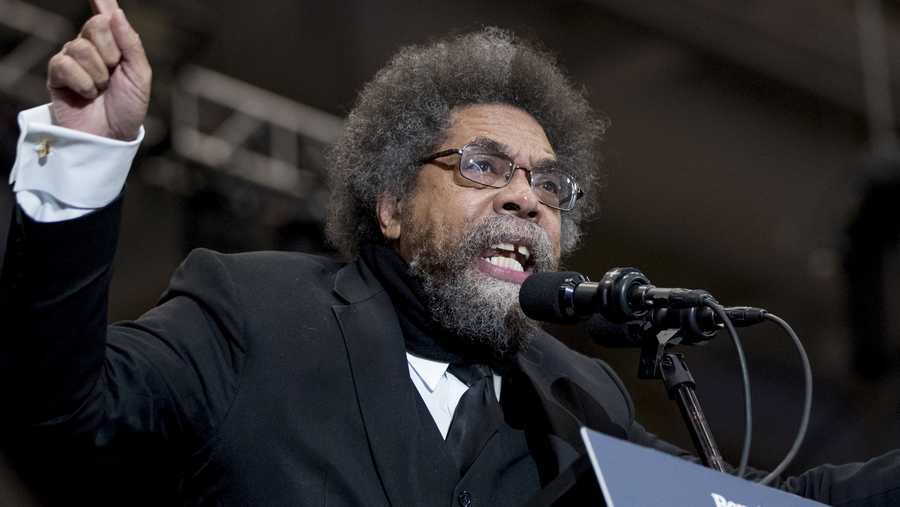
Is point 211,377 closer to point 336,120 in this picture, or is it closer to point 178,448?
point 178,448

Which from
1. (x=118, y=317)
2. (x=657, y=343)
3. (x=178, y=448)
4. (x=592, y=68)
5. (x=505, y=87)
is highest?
(x=592, y=68)

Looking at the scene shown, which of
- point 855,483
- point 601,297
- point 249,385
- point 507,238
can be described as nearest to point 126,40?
point 249,385

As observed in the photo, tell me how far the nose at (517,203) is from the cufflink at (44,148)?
1.15 m

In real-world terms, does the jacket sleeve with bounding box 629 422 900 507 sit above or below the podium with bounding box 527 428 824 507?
above

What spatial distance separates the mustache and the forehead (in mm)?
216

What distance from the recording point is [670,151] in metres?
7.50

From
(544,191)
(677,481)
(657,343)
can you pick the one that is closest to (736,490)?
(677,481)

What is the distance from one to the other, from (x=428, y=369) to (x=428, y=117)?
0.73 metres

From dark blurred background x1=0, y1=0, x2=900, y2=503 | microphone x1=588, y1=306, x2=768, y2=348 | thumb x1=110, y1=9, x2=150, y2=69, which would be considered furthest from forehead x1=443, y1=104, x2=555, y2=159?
dark blurred background x1=0, y1=0, x2=900, y2=503

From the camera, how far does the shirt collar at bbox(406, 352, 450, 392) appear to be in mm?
2396

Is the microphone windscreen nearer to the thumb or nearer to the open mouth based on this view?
the open mouth

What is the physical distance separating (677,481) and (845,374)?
5595 millimetres

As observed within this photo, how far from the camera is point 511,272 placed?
2570 millimetres

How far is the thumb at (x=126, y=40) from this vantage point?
5.62 feet
